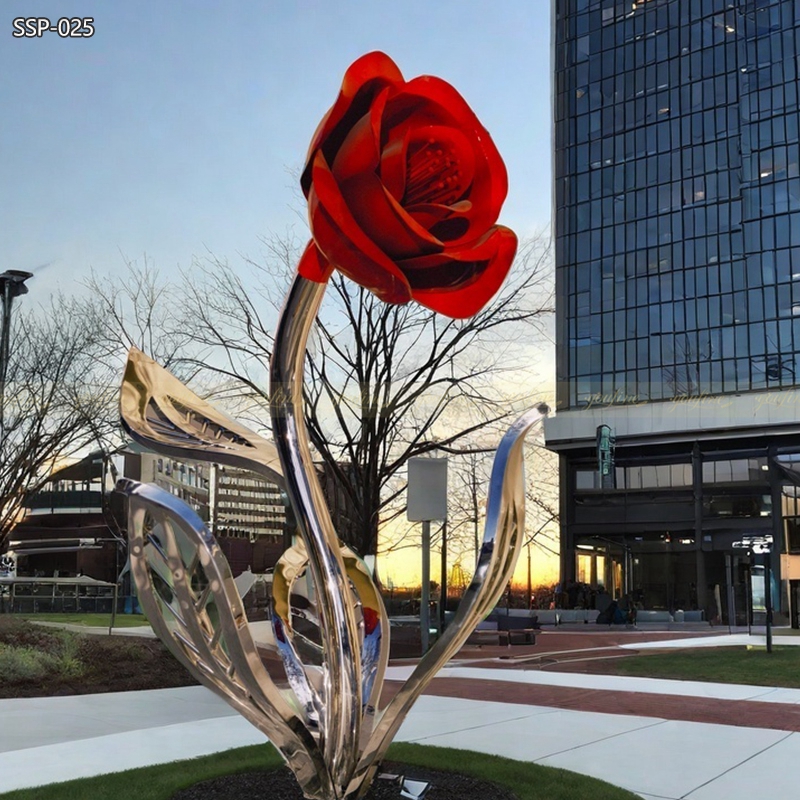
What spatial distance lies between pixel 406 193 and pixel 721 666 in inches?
589

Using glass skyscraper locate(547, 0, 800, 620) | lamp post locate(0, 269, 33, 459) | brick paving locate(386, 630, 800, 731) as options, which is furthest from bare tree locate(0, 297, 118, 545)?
glass skyscraper locate(547, 0, 800, 620)

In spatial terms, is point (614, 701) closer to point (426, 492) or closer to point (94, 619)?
point (426, 492)

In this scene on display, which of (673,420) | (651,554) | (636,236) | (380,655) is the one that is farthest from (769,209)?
(380,655)

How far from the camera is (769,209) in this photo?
55844mm

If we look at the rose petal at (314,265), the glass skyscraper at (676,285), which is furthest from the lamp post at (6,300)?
the glass skyscraper at (676,285)

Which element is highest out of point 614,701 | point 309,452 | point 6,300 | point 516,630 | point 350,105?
point 6,300

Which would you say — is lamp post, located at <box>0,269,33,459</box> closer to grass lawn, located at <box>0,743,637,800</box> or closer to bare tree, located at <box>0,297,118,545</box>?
bare tree, located at <box>0,297,118,545</box>

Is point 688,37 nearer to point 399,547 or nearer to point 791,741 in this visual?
point 399,547

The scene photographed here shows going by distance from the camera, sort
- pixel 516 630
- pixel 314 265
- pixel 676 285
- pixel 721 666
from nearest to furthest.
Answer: pixel 314 265 → pixel 721 666 → pixel 516 630 → pixel 676 285

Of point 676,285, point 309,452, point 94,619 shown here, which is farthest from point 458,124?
point 676,285

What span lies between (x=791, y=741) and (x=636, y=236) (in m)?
56.0

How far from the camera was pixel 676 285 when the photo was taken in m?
60.2

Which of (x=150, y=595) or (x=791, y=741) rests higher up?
(x=150, y=595)

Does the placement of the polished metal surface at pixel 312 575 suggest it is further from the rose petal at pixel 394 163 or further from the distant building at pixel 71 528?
the distant building at pixel 71 528
